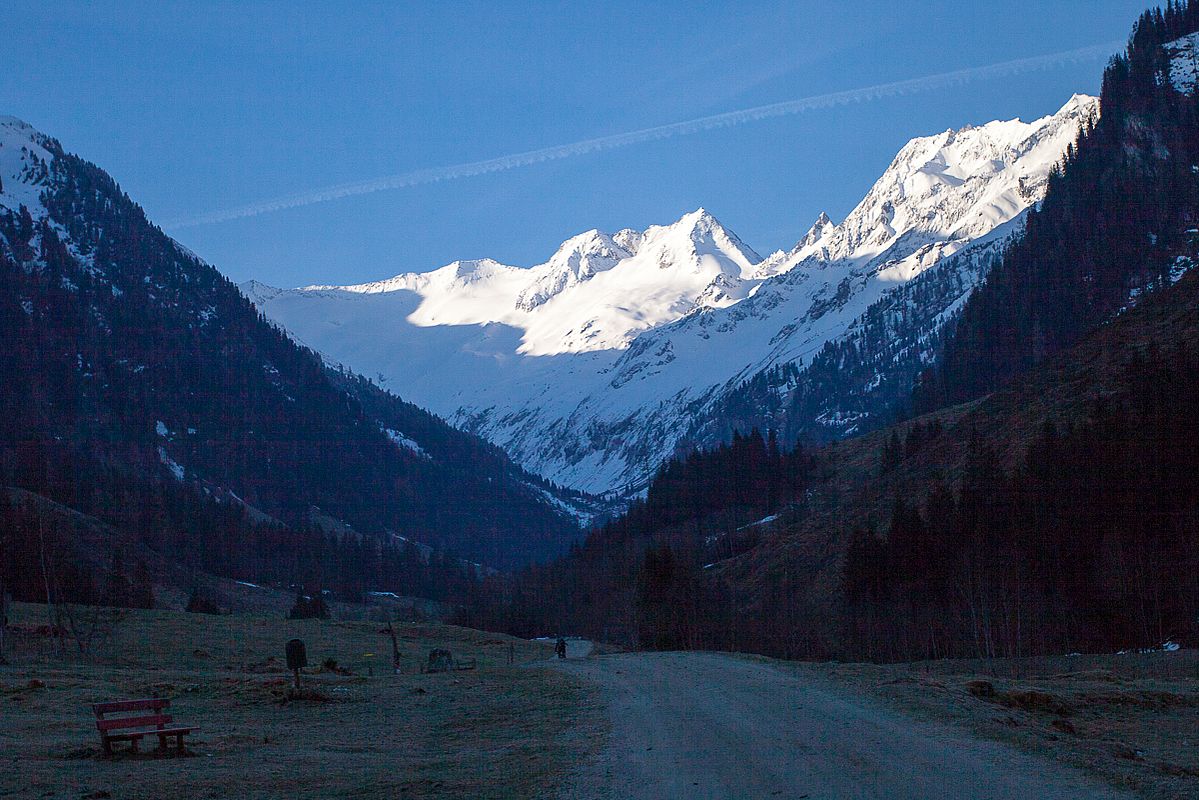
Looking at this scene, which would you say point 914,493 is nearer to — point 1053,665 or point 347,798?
point 1053,665

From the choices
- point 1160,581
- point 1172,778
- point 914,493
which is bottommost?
point 1172,778

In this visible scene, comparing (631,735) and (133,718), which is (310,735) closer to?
(133,718)

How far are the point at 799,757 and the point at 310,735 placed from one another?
42.7ft

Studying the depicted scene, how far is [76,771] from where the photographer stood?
20.5 metres

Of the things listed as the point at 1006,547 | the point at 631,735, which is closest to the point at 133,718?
the point at 631,735

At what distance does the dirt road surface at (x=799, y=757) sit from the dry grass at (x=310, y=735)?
129 centimetres

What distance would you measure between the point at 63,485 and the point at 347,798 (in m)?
184

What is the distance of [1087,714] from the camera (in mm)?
28484

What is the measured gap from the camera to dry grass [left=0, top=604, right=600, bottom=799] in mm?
18828

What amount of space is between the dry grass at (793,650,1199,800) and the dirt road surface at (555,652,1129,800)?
0.83m

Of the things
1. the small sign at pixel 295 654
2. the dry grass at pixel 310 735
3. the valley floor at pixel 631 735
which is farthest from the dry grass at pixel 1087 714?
the small sign at pixel 295 654

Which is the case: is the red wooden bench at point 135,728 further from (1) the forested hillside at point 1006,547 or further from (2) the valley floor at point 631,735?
(1) the forested hillside at point 1006,547

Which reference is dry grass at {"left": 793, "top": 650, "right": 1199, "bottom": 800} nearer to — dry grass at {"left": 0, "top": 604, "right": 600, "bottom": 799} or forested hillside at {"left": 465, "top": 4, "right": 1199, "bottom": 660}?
dry grass at {"left": 0, "top": 604, "right": 600, "bottom": 799}

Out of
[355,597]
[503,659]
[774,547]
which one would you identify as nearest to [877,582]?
[503,659]
